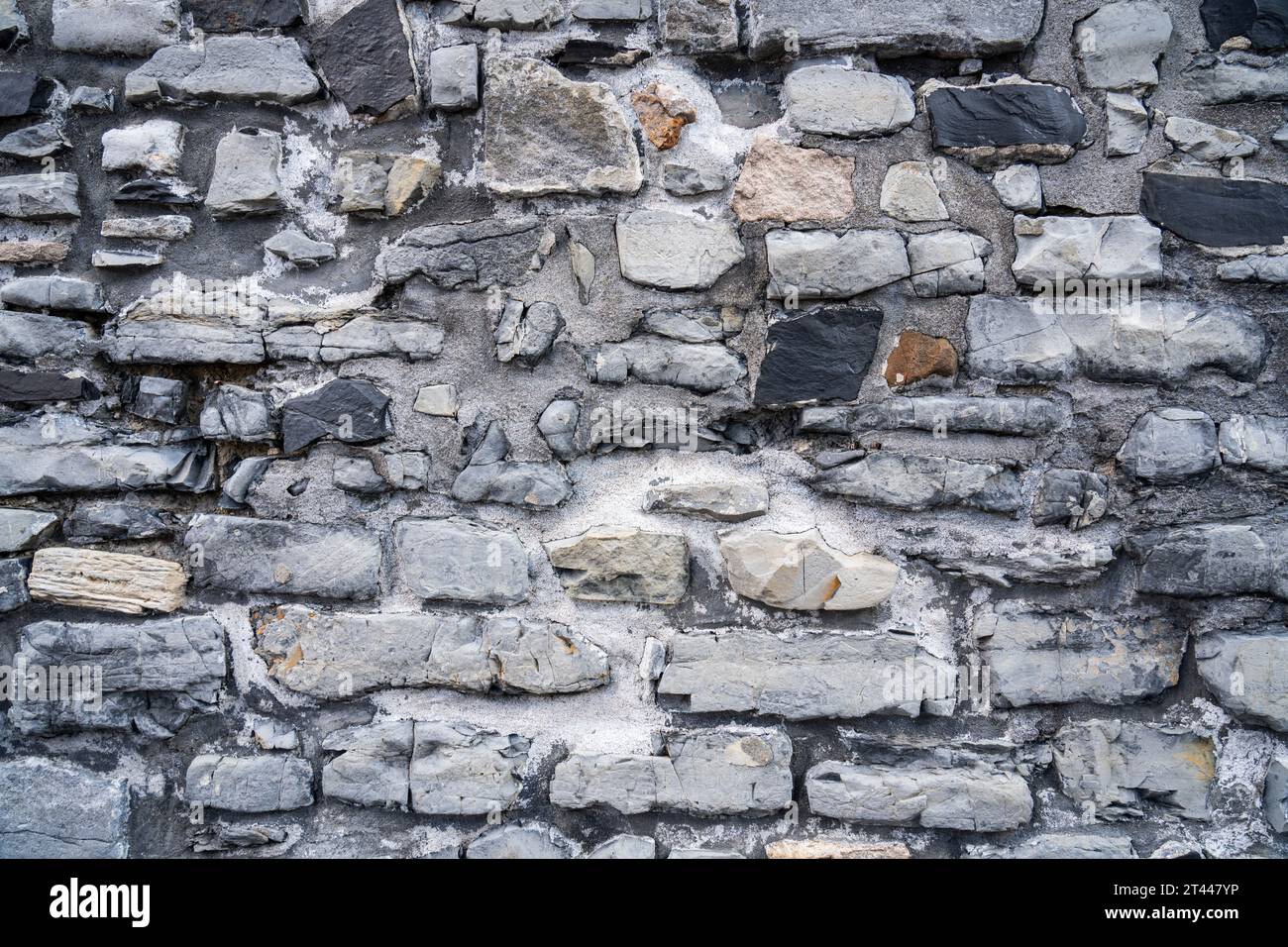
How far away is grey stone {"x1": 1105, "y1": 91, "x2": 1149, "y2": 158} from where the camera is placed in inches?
61.1

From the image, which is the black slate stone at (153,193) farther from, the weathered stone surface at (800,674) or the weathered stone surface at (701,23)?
the weathered stone surface at (800,674)

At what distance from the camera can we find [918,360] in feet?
5.15

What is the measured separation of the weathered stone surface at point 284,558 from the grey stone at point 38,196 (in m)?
0.68

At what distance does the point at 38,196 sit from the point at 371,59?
0.72 metres

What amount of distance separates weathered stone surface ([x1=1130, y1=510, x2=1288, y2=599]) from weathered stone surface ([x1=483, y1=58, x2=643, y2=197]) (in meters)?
1.26

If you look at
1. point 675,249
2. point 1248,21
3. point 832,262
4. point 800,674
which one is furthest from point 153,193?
point 1248,21

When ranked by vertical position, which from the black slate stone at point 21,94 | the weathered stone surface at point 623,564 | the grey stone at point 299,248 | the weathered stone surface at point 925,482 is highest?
the black slate stone at point 21,94

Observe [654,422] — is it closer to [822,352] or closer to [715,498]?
[715,498]

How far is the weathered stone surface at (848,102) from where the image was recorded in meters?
1.57

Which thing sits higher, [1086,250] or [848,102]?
[848,102]

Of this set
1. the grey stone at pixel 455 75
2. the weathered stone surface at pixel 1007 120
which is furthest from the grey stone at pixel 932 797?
the grey stone at pixel 455 75

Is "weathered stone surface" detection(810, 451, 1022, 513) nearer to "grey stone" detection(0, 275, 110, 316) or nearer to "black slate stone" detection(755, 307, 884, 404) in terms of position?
"black slate stone" detection(755, 307, 884, 404)

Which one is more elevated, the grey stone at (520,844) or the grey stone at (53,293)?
the grey stone at (53,293)

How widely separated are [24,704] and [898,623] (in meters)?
1.77
